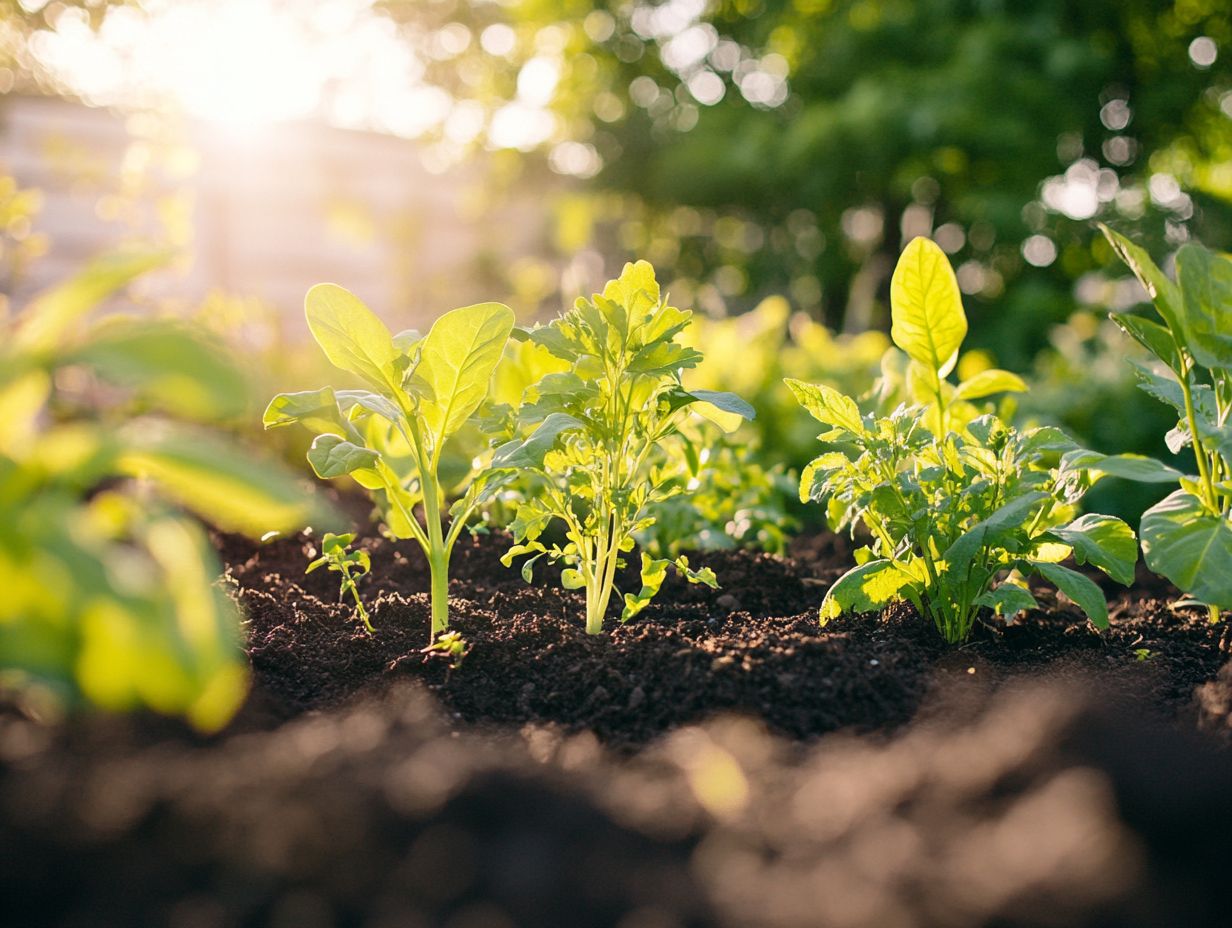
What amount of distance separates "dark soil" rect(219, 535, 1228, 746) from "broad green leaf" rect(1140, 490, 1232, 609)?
209 millimetres

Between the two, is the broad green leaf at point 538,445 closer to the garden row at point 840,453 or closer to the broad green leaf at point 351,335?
the garden row at point 840,453

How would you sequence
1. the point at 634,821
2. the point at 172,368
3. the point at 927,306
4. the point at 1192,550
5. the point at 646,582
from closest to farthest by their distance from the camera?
the point at 172,368
the point at 634,821
the point at 1192,550
the point at 646,582
the point at 927,306

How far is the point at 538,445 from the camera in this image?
157cm

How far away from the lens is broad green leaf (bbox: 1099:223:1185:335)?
1640mm

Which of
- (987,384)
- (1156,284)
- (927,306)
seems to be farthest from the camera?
(987,384)

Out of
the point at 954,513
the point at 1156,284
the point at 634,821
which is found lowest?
the point at 634,821

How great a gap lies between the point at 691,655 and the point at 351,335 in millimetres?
850

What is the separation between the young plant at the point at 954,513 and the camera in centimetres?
175

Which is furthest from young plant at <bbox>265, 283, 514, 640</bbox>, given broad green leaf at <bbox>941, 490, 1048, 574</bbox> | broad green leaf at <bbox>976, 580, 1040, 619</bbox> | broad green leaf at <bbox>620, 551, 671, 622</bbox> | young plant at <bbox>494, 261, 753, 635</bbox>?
broad green leaf at <bbox>976, 580, 1040, 619</bbox>

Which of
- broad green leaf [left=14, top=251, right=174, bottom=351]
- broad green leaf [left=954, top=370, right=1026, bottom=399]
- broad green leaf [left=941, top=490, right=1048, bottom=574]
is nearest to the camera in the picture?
broad green leaf [left=14, top=251, right=174, bottom=351]

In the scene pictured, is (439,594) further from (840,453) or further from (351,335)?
(840,453)

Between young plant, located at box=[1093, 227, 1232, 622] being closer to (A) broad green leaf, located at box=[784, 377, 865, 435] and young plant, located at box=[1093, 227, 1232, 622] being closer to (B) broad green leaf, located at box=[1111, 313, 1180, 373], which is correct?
(B) broad green leaf, located at box=[1111, 313, 1180, 373]

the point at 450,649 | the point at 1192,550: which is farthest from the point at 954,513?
the point at 450,649

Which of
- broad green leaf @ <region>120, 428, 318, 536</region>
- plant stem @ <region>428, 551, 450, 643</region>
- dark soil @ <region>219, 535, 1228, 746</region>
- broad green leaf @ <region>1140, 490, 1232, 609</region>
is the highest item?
broad green leaf @ <region>120, 428, 318, 536</region>
